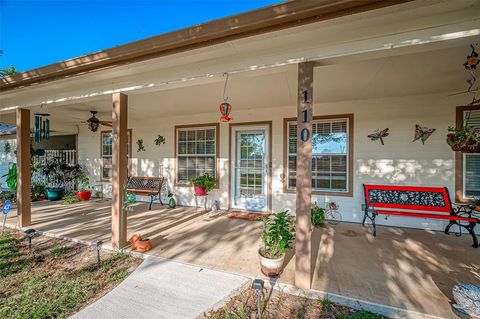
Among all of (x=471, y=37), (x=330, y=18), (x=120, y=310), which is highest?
(x=330, y=18)

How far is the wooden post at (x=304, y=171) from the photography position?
2.06 meters

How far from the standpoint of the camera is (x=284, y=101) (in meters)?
4.27

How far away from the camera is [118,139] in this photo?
114 inches

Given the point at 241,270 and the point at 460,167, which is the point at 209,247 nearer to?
the point at 241,270

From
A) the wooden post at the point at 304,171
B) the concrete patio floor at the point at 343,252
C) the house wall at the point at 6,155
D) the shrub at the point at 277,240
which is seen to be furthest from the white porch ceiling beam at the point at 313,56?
the house wall at the point at 6,155

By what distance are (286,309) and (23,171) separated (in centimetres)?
492

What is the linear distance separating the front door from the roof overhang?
2.95m

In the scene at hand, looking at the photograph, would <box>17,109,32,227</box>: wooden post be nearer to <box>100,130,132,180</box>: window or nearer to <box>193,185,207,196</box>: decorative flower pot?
<box>100,130,132,180</box>: window

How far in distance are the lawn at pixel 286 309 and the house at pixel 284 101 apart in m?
0.21

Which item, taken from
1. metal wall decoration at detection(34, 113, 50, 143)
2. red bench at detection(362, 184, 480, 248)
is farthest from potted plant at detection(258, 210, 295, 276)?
metal wall decoration at detection(34, 113, 50, 143)

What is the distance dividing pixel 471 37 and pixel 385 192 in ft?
9.62

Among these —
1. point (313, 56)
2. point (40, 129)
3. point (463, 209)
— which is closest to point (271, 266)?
point (313, 56)

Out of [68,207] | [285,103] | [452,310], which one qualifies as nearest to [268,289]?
[452,310]

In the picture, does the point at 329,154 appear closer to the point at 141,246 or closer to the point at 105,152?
the point at 141,246
